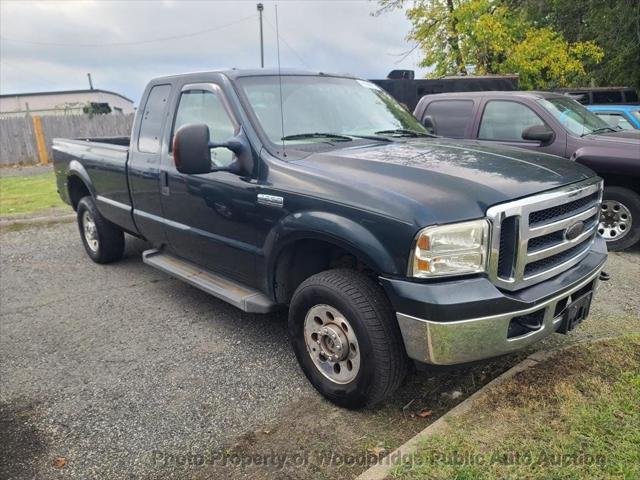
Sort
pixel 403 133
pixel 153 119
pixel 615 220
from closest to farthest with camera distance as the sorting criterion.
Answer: pixel 403 133
pixel 153 119
pixel 615 220

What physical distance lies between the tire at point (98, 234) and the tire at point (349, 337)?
3548 millimetres

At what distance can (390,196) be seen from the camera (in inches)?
106

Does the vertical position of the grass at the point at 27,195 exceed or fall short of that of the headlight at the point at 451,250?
it falls short

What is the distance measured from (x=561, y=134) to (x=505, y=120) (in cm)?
78

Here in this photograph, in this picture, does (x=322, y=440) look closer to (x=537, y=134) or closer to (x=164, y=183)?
(x=164, y=183)

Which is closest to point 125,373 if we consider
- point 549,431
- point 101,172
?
point 101,172

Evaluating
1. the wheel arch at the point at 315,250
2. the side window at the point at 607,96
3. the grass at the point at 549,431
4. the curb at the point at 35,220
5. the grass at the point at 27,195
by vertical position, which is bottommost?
the grass at the point at 27,195

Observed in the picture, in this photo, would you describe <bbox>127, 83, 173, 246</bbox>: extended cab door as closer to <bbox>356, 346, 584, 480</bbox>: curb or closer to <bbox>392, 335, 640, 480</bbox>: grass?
<bbox>356, 346, 584, 480</bbox>: curb

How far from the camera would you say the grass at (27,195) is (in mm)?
9781

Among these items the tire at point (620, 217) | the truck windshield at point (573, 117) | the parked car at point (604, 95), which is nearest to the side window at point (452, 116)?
the truck windshield at point (573, 117)

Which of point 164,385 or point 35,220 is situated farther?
point 35,220

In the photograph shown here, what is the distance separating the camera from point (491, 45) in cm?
1430

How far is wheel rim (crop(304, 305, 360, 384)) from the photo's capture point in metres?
2.96

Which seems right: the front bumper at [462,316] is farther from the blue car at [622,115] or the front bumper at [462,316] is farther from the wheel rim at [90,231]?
the blue car at [622,115]
